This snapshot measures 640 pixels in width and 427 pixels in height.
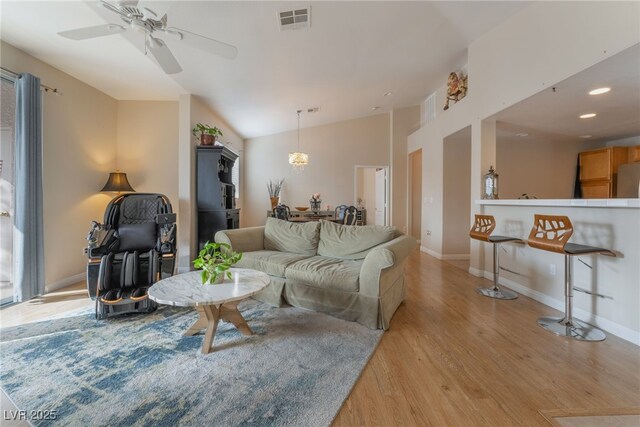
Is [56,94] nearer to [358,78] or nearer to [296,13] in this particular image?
[296,13]

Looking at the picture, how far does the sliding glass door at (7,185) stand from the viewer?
9.30 feet

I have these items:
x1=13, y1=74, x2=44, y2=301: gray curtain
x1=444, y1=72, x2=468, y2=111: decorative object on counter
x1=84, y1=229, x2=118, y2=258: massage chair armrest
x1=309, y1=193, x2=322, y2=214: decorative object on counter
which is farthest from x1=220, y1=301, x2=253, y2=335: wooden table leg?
x1=444, y1=72, x2=468, y2=111: decorative object on counter

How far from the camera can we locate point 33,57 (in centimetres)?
298

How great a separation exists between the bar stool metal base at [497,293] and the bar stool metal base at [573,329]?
0.59 meters

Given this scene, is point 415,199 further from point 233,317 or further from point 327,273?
point 233,317

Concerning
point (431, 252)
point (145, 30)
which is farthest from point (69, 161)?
point (431, 252)

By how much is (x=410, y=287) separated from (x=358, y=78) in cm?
358

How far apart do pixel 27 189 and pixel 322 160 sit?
555cm

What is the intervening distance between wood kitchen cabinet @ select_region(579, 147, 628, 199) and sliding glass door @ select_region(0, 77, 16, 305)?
8546 millimetres

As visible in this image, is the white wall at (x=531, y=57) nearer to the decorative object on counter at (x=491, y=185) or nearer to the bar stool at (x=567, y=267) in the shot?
the decorative object on counter at (x=491, y=185)

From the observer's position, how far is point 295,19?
2.84 metres

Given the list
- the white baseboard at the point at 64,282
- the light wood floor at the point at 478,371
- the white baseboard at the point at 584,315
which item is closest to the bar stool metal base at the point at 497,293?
the white baseboard at the point at 584,315

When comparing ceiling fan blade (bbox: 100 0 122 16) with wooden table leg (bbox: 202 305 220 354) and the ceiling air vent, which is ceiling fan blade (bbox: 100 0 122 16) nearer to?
the ceiling air vent

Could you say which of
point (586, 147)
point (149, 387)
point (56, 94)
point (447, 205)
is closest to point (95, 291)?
point (149, 387)
